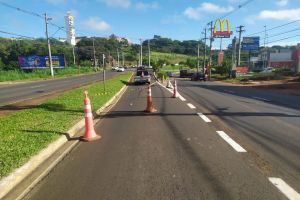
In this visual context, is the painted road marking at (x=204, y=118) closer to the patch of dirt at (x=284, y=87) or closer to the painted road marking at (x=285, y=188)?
the painted road marking at (x=285, y=188)

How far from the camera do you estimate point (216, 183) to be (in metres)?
5.30

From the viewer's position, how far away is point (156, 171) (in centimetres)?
598

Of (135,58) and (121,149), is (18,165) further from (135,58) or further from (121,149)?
(135,58)

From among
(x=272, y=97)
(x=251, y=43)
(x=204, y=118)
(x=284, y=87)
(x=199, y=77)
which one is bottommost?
(x=199, y=77)

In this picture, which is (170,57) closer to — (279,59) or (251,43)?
(279,59)

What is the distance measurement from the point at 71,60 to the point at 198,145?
126m

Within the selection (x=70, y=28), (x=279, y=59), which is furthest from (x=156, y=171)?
(x=279, y=59)

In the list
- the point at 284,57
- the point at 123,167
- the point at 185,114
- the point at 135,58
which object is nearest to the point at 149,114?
the point at 185,114

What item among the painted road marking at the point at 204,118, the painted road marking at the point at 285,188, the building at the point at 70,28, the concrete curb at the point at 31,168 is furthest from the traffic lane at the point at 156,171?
the building at the point at 70,28

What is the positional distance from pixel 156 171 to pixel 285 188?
202 centimetres

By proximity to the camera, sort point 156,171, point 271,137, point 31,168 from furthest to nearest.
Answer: point 271,137 → point 31,168 → point 156,171

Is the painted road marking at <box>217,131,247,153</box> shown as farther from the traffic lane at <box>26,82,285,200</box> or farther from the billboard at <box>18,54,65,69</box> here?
the billboard at <box>18,54,65,69</box>

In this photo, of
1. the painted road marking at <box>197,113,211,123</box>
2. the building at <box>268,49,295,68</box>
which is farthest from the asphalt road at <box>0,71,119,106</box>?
the building at <box>268,49,295,68</box>

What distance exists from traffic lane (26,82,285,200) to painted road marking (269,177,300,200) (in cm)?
11
